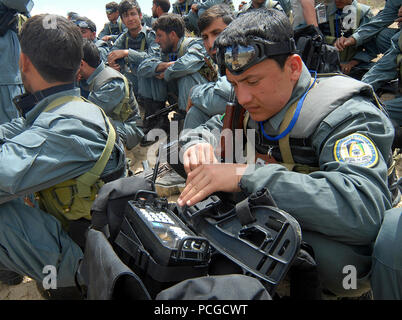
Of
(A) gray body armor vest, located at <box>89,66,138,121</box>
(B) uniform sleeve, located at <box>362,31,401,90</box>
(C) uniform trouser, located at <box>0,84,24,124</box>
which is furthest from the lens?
(A) gray body armor vest, located at <box>89,66,138,121</box>

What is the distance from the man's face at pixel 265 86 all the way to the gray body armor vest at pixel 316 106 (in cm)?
13

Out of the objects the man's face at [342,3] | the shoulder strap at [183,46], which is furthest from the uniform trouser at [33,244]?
the man's face at [342,3]

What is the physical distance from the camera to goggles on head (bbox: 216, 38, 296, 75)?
1622 millimetres

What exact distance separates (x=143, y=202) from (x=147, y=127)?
14.0ft

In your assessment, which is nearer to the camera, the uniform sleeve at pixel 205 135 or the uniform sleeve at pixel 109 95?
the uniform sleeve at pixel 205 135

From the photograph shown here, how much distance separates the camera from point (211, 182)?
149 centimetres

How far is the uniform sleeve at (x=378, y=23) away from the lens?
4797 mm

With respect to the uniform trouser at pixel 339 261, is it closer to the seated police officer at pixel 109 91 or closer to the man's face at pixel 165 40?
the seated police officer at pixel 109 91

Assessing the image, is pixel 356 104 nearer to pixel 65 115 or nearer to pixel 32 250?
pixel 65 115

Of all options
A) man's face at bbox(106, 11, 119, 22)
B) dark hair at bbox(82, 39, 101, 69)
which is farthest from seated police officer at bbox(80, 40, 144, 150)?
man's face at bbox(106, 11, 119, 22)

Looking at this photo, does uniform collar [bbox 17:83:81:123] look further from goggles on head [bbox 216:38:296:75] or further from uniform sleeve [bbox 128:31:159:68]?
uniform sleeve [bbox 128:31:159:68]

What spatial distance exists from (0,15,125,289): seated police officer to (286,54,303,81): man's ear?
3.64ft

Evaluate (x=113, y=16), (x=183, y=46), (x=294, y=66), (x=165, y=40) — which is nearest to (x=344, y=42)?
(x=183, y=46)
